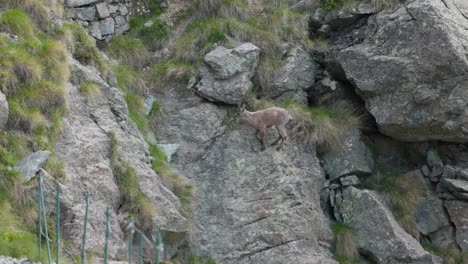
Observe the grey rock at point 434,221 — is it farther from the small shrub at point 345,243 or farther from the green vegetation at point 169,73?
the green vegetation at point 169,73

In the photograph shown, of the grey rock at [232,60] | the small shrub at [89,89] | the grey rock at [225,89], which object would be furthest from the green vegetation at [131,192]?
the grey rock at [232,60]

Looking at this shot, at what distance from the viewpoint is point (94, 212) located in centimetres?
1201

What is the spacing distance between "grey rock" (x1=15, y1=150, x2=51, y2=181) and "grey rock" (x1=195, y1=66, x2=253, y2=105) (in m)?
5.28

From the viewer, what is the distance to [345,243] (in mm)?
14727

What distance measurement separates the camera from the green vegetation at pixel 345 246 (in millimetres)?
14625

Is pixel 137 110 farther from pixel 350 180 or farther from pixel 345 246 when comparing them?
pixel 345 246

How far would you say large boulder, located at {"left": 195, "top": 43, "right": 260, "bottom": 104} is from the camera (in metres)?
16.2

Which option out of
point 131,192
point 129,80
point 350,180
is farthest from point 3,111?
point 350,180

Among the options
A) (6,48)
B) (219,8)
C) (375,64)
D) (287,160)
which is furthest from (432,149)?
(6,48)

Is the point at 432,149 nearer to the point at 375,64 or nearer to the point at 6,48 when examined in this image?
the point at 375,64

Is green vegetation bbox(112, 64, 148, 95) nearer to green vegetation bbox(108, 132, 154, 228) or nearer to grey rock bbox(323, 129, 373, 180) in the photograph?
green vegetation bbox(108, 132, 154, 228)

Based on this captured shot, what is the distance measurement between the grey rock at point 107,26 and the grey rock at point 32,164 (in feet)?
21.8

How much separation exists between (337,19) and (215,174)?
220 inches

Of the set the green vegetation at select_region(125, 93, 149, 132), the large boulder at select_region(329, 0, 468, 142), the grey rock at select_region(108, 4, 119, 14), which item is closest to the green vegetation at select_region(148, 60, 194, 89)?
the green vegetation at select_region(125, 93, 149, 132)
